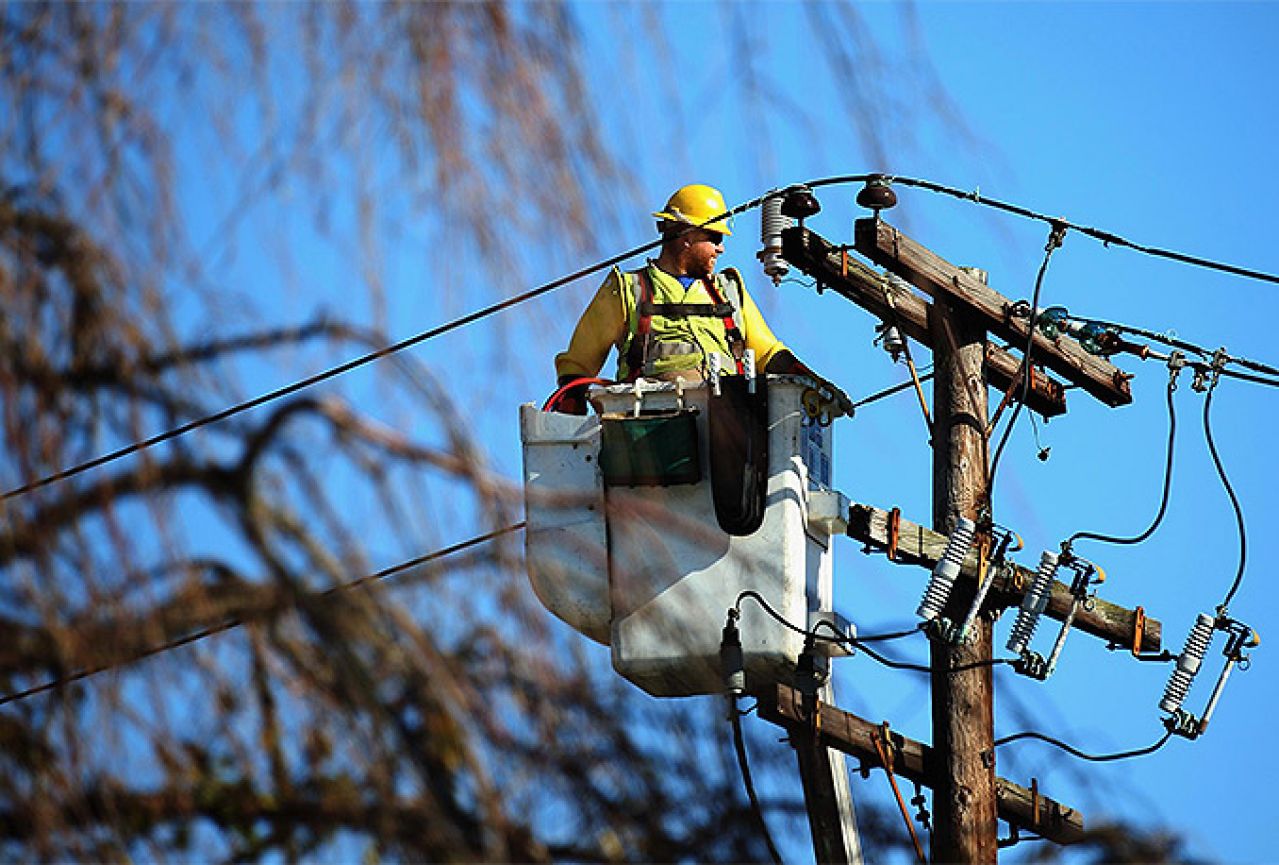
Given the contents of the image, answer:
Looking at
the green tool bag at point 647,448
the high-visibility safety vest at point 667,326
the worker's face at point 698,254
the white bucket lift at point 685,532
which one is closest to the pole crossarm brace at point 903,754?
the white bucket lift at point 685,532

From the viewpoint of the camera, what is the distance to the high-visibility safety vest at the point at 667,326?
428 inches

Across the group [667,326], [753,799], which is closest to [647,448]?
[667,326]

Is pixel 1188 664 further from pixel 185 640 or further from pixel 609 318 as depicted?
pixel 185 640

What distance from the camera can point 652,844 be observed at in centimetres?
538

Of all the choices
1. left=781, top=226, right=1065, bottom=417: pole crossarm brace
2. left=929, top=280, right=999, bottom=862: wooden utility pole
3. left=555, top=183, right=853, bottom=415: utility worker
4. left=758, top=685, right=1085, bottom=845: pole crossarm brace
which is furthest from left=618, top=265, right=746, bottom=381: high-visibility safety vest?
left=758, top=685, right=1085, bottom=845: pole crossarm brace

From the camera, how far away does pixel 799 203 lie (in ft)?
36.1

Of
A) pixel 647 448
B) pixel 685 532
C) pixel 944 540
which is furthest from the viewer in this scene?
pixel 944 540

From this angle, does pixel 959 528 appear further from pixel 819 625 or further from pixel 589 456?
pixel 589 456

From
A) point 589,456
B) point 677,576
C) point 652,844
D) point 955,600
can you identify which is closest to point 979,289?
point 955,600

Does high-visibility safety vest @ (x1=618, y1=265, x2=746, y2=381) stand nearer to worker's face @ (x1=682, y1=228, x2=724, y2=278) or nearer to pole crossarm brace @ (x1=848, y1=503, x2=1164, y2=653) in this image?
worker's face @ (x1=682, y1=228, x2=724, y2=278)

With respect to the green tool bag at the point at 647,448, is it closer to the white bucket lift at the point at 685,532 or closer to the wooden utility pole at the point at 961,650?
the white bucket lift at the point at 685,532

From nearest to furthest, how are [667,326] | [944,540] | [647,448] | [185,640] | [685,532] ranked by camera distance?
[185,640]
[647,448]
[685,532]
[667,326]
[944,540]

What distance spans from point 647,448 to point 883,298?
157 centimetres

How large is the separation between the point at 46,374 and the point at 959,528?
636 centimetres
